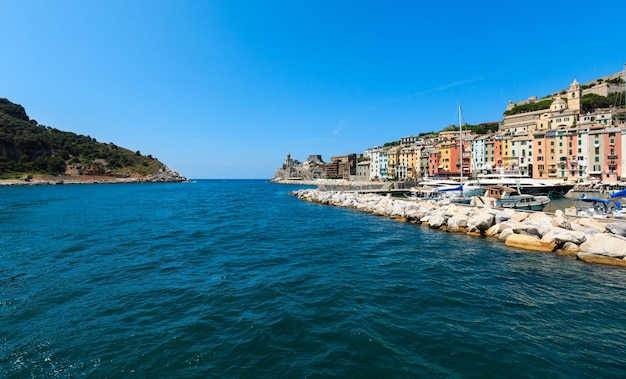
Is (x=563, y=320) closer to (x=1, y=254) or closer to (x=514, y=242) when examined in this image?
(x=514, y=242)

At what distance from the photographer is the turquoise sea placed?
665cm

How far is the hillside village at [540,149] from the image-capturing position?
59344 millimetres

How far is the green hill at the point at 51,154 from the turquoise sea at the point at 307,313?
496 ft

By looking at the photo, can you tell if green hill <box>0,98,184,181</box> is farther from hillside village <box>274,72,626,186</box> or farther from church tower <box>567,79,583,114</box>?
church tower <box>567,79,583,114</box>

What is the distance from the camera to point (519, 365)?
666cm

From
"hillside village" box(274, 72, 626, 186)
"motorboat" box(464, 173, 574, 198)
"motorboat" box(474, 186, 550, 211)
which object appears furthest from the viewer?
"hillside village" box(274, 72, 626, 186)

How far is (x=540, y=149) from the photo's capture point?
2736 inches

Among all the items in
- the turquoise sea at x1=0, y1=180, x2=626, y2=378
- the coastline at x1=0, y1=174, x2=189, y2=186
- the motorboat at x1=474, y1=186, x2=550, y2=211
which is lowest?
the turquoise sea at x1=0, y1=180, x2=626, y2=378

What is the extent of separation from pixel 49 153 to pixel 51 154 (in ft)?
2.80

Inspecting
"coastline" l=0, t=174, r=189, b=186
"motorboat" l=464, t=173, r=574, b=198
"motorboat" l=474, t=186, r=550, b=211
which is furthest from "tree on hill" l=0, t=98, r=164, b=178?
"motorboat" l=464, t=173, r=574, b=198

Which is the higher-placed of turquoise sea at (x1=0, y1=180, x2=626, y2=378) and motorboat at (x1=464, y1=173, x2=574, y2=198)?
motorboat at (x1=464, y1=173, x2=574, y2=198)

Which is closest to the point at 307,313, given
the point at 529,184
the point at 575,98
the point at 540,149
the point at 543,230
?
the point at 543,230

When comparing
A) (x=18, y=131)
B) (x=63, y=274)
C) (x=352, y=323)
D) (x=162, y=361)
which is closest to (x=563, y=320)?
(x=352, y=323)

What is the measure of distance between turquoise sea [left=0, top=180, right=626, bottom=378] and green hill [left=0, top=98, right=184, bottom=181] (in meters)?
151
